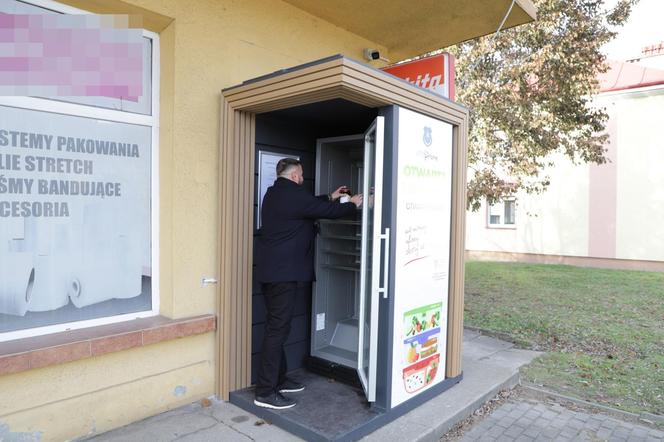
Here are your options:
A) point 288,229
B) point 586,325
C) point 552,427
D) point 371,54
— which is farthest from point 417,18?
point 586,325

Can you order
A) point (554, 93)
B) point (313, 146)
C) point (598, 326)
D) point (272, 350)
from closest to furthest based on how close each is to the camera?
1. point (272, 350)
2. point (313, 146)
3. point (598, 326)
4. point (554, 93)

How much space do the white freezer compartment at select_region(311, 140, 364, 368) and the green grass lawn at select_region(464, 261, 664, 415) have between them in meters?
2.01

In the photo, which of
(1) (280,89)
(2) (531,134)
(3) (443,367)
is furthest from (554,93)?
(1) (280,89)

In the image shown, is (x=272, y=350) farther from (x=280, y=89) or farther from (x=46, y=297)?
(x=280, y=89)

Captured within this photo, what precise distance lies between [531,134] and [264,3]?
5.45 meters

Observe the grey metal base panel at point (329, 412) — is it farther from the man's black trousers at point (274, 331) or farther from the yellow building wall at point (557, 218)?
the yellow building wall at point (557, 218)

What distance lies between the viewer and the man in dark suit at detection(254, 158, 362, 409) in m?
3.45

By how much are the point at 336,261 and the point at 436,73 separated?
6.88 feet

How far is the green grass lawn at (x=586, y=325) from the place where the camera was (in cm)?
452

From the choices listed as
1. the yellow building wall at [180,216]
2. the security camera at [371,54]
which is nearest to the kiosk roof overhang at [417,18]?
the security camera at [371,54]

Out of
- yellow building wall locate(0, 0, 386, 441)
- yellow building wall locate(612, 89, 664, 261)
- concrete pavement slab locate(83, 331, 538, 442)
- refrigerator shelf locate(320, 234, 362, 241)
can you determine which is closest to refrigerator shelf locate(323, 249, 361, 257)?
refrigerator shelf locate(320, 234, 362, 241)

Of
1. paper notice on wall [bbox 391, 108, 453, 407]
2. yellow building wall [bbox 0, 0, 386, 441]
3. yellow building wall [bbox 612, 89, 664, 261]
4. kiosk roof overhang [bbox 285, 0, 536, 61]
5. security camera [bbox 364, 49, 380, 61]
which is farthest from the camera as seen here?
yellow building wall [bbox 612, 89, 664, 261]

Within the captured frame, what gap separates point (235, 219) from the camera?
143 inches

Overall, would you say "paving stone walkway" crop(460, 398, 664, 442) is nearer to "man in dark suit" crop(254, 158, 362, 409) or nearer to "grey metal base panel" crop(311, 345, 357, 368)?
"grey metal base panel" crop(311, 345, 357, 368)
